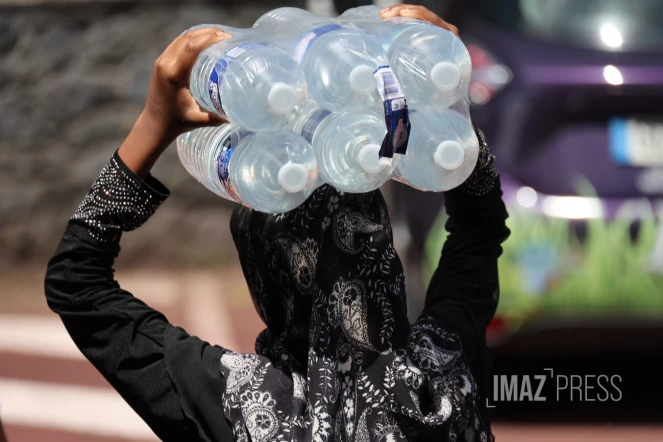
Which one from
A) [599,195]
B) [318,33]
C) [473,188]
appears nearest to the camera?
[318,33]

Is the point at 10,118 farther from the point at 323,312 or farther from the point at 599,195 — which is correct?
the point at 323,312

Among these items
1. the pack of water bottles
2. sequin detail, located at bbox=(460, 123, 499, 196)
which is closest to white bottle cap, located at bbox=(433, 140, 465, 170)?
the pack of water bottles

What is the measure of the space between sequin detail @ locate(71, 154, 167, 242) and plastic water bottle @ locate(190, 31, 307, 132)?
0.18 meters

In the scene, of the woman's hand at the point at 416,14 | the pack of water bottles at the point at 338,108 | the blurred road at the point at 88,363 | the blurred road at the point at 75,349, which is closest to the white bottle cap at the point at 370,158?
the pack of water bottles at the point at 338,108

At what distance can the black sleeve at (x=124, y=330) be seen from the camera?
1.57 m

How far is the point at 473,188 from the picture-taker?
188 cm

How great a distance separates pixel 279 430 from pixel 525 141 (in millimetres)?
2097

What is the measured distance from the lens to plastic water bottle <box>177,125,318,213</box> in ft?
4.69

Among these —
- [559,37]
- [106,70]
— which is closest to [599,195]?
[559,37]

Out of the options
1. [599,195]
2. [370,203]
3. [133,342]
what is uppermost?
[599,195]

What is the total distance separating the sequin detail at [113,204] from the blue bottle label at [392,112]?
0.43 meters

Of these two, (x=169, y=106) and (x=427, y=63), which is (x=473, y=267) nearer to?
(x=427, y=63)

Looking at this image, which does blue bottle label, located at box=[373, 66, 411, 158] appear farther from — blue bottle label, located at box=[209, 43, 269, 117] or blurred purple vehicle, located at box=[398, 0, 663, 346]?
blurred purple vehicle, located at box=[398, 0, 663, 346]

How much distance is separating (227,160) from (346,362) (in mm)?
387
